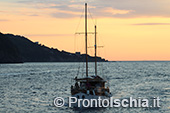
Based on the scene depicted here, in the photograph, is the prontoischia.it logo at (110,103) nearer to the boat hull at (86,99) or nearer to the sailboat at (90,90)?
the boat hull at (86,99)

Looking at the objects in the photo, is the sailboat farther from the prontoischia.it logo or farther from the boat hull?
the prontoischia.it logo

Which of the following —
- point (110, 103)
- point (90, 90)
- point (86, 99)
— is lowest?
point (110, 103)

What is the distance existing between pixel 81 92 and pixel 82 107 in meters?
1.96

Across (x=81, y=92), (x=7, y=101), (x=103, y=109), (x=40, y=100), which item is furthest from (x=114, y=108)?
(x=7, y=101)

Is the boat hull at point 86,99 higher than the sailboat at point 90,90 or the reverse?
the reverse

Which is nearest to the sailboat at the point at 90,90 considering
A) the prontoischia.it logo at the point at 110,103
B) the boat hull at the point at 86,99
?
the boat hull at the point at 86,99

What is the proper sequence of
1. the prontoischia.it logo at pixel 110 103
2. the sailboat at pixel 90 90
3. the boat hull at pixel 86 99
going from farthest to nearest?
the prontoischia.it logo at pixel 110 103 < the sailboat at pixel 90 90 < the boat hull at pixel 86 99

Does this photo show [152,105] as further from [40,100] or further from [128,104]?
[40,100]

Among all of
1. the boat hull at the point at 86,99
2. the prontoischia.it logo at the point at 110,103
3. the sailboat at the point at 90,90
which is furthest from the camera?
the prontoischia.it logo at the point at 110,103

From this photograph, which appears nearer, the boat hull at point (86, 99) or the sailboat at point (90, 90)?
the boat hull at point (86, 99)

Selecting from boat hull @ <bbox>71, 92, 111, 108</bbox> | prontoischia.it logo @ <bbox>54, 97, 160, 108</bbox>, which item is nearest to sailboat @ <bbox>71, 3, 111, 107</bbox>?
boat hull @ <bbox>71, 92, 111, 108</bbox>

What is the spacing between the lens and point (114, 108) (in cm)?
4697

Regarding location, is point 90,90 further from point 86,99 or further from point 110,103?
point 110,103

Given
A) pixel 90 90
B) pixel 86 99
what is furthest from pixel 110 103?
pixel 86 99
